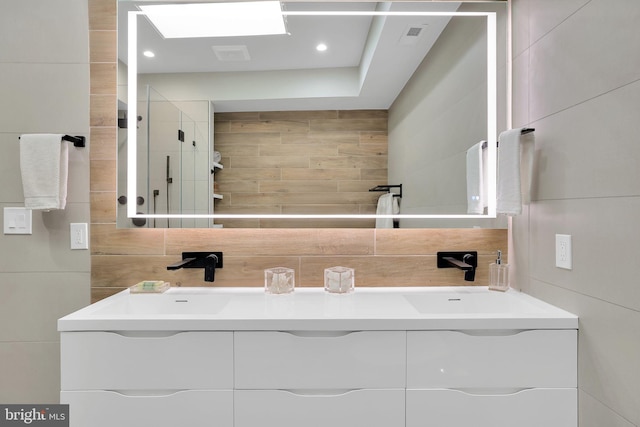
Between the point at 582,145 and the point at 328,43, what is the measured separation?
3.67 ft

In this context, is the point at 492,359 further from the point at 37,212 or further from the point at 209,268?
the point at 37,212

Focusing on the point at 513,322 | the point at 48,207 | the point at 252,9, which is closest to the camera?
the point at 513,322

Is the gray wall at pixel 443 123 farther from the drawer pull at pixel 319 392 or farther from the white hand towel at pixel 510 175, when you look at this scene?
the drawer pull at pixel 319 392

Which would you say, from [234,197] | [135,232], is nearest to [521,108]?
[234,197]

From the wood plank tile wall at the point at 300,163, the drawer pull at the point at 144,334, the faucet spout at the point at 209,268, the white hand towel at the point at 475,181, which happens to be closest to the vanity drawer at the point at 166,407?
the drawer pull at the point at 144,334

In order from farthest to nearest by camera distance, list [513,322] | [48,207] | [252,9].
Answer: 1. [252,9]
2. [48,207]
3. [513,322]

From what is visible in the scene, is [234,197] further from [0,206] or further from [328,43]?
[0,206]

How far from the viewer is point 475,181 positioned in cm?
163

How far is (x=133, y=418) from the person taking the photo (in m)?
1.13

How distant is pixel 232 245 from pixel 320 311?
61 centimetres

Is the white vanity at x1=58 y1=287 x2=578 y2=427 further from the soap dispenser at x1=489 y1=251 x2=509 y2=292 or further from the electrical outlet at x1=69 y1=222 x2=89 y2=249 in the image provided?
the electrical outlet at x1=69 y1=222 x2=89 y2=249

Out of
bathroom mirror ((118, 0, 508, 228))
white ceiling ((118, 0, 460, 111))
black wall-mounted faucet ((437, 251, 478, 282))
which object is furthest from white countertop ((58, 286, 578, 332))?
white ceiling ((118, 0, 460, 111))

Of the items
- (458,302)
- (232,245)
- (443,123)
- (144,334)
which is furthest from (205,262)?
(443,123)

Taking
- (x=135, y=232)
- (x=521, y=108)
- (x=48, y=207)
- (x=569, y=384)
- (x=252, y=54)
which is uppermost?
(x=252, y=54)
